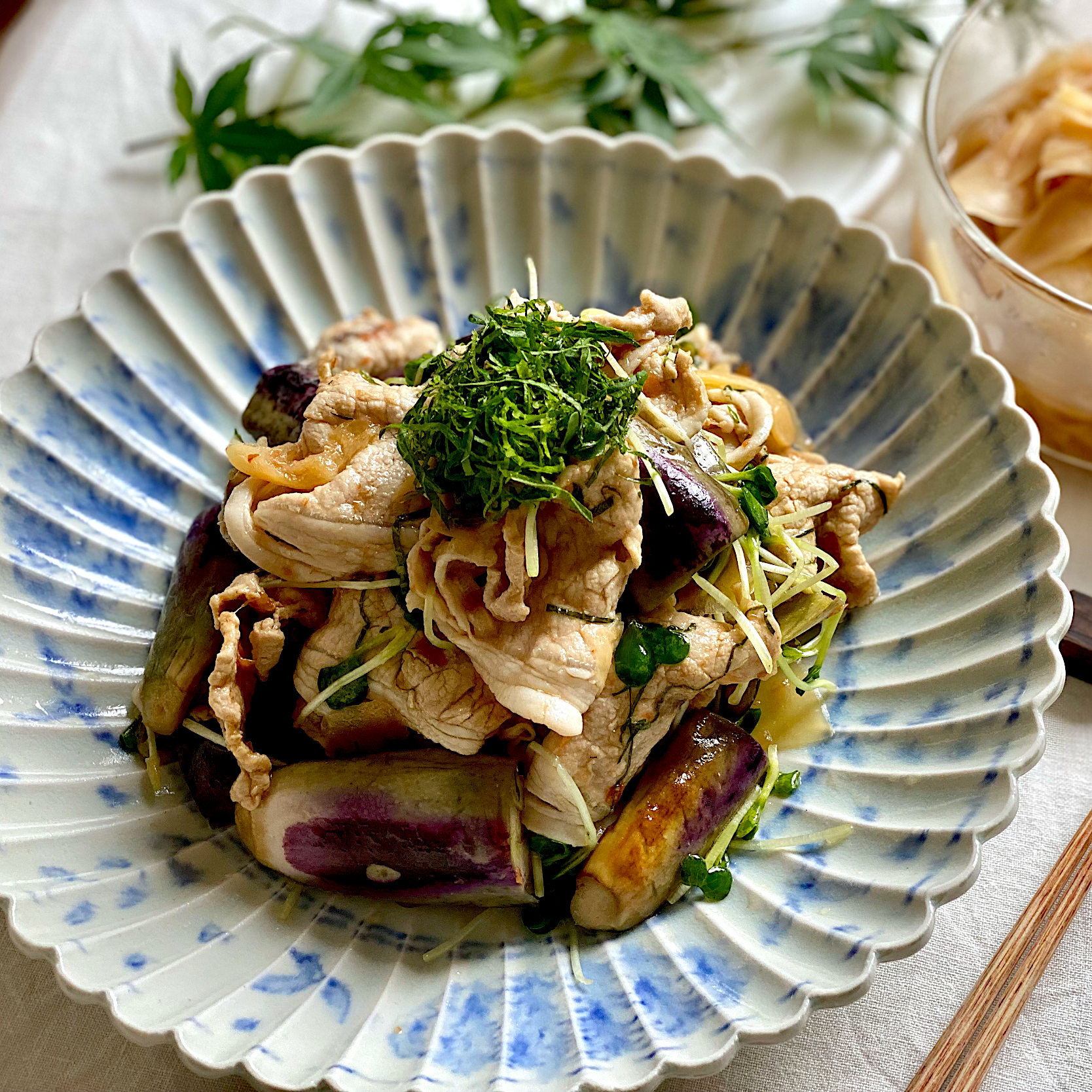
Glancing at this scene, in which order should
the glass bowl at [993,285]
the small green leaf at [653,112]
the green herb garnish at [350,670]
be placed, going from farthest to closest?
the small green leaf at [653,112] → the glass bowl at [993,285] → the green herb garnish at [350,670]

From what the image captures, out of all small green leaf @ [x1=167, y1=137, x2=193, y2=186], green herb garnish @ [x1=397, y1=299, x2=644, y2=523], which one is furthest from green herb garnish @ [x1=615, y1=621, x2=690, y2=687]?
small green leaf @ [x1=167, y1=137, x2=193, y2=186]

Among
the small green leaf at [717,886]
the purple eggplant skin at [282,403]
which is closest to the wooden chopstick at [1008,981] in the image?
the small green leaf at [717,886]

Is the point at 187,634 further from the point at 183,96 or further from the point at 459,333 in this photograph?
the point at 183,96

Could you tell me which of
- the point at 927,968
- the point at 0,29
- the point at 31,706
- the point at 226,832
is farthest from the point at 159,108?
the point at 927,968

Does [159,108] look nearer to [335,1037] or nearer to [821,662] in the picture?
[821,662]

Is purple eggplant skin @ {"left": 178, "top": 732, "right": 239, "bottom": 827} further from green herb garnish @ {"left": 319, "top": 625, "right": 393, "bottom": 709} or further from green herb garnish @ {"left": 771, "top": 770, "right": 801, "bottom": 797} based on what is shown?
green herb garnish @ {"left": 771, "top": 770, "right": 801, "bottom": 797}

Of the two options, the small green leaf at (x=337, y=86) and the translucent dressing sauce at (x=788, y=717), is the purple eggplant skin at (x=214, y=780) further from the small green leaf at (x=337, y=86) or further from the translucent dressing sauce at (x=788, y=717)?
the small green leaf at (x=337, y=86)

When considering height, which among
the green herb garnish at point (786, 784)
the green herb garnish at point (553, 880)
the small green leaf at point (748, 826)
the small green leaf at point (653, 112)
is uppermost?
the small green leaf at point (653, 112)
